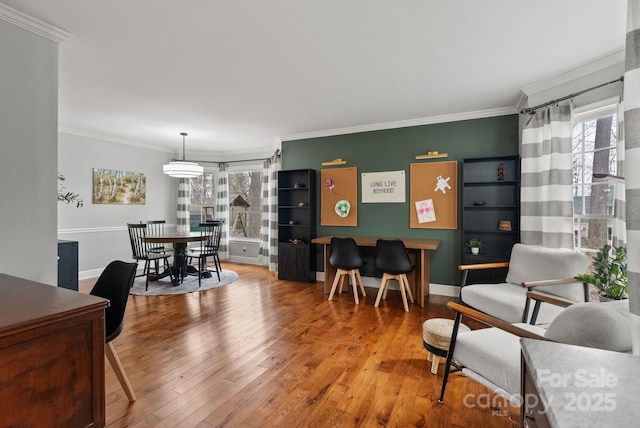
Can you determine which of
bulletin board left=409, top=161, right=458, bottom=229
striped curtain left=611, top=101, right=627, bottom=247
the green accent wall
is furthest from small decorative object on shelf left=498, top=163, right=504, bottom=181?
striped curtain left=611, top=101, right=627, bottom=247

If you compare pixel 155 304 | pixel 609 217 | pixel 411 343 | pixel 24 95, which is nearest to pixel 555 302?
→ pixel 411 343

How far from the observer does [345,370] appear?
233 centimetres

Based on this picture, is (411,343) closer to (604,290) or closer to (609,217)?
(604,290)

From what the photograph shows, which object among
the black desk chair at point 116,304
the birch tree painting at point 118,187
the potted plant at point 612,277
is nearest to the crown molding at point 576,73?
the potted plant at point 612,277

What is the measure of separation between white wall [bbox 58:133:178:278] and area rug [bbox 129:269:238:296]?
94cm

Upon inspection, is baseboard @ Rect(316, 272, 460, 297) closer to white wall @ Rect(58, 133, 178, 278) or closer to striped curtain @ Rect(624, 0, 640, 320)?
striped curtain @ Rect(624, 0, 640, 320)

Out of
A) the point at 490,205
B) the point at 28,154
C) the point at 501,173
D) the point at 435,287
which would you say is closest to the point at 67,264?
the point at 28,154

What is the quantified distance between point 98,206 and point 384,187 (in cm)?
504

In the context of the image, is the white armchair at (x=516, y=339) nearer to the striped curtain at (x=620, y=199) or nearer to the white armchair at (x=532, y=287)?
the white armchair at (x=532, y=287)

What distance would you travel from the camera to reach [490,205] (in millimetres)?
4043

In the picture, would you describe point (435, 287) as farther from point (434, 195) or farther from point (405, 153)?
point (405, 153)

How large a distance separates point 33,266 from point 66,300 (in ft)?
3.79

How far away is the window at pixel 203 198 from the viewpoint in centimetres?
703

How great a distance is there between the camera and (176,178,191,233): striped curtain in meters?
A: 6.63
